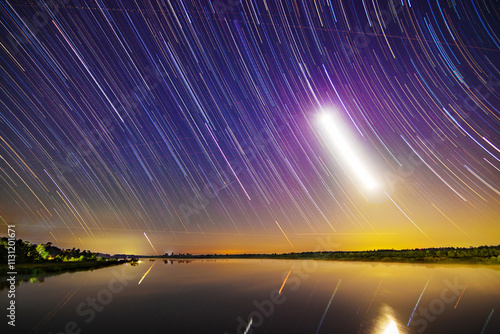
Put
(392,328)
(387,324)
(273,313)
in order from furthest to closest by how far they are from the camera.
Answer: (273,313) → (387,324) → (392,328)

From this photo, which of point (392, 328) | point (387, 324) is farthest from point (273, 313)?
point (392, 328)

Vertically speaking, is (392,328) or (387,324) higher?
(387,324)

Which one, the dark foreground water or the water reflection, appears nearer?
the water reflection

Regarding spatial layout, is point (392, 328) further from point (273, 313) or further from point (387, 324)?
point (273, 313)

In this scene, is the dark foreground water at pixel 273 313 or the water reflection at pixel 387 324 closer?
the water reflection at pixel 387 324

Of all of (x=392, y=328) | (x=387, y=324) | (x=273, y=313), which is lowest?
(x=273, y=313)

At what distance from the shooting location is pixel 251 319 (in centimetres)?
838

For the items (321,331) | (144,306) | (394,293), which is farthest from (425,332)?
(144,306)

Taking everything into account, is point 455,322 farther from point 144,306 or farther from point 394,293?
point 144,306

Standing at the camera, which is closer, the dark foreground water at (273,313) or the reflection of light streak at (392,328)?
the reflection of light streak at (392,328)

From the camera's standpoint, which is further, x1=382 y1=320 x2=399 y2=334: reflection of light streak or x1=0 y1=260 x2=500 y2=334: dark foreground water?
x1=0 y1=260 x2=500 y2=334: dark foreground water

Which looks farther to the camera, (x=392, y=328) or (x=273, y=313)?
(x=273, y=313)

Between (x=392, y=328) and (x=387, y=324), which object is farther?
(x=387, y=324)

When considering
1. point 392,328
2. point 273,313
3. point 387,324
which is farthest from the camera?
point 273,313
